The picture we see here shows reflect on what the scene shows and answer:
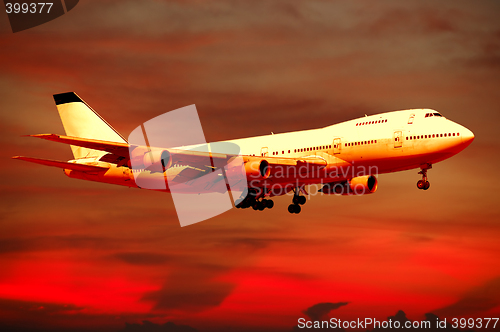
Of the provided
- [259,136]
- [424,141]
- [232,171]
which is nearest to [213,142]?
[259,136]

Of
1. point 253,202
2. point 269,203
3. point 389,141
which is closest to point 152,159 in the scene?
point 253,202

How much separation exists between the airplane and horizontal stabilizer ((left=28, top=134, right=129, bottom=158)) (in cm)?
6

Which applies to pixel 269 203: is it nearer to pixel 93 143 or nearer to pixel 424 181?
pixel 424 181

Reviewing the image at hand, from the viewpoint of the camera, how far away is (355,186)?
47.7 meters

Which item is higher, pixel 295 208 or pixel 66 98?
pixel 66 98

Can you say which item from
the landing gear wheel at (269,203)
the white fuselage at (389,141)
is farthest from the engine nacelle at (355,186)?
the white fuselage at (389,141)

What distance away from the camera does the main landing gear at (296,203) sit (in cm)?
4941

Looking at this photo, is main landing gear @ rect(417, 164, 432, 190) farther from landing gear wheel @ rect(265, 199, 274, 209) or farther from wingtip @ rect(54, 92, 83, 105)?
wingtip @ rect(54, 92, 83, 105)

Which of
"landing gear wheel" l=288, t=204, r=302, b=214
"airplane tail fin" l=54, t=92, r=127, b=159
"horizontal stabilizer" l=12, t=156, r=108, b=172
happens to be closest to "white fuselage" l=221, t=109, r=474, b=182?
"landing gear wheel" l=288, t=204, r=302, b=214

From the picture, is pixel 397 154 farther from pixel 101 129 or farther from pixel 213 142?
pixel 101 129

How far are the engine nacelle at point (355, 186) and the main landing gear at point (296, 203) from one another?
7.90 ft

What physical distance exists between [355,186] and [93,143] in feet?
77.9

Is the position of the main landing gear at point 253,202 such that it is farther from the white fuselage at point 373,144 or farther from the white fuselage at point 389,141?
the white fuselage at point 389,141

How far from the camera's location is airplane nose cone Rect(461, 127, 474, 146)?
3803 cm
